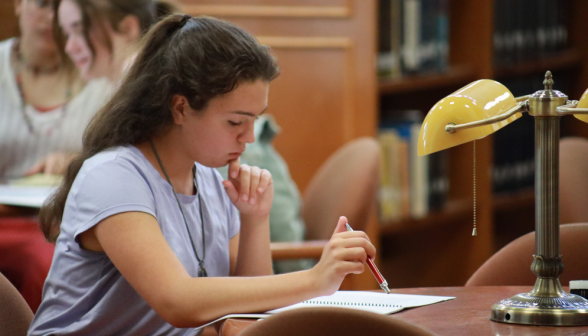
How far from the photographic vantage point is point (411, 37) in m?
3.22

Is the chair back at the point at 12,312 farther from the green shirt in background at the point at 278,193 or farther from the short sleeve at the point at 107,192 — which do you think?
the green shirt in background at the point at 278,193

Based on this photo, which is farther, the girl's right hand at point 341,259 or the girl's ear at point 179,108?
the girl's ear at point 179,108

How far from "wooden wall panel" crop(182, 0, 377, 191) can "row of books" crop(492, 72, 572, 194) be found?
1.06 meters

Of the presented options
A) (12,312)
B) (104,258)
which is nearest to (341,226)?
(104,258)

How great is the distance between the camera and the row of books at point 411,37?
10.3ft

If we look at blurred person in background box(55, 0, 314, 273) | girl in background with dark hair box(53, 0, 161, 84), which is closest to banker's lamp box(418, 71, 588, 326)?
blurred person in background box(55, 0, 314, 273)

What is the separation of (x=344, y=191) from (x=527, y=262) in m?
0.95

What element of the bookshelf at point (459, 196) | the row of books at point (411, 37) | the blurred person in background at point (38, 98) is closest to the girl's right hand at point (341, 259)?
the blurred person in background at point (38, 98)

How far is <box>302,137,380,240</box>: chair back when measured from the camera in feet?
7.66

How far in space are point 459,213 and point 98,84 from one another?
175 cm

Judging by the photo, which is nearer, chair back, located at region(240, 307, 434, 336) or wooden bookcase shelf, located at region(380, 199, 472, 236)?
chair back, located at region(240, 307, 434, 336)

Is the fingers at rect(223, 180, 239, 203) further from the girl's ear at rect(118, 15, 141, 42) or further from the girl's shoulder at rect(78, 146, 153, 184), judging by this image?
the girl's ear at rect(118, 15, 141, 42)

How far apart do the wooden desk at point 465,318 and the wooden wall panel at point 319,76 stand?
160cm

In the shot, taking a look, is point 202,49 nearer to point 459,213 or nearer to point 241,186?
point 241,186
